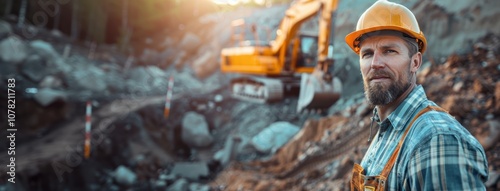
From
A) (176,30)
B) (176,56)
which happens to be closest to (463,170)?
(176,56)

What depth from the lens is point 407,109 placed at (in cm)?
142

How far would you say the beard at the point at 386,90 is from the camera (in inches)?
57.8

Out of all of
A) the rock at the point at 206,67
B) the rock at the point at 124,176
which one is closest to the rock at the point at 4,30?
the rock at the point at 206,67

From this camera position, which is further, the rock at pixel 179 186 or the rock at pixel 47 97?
the rock at pixel 47 97

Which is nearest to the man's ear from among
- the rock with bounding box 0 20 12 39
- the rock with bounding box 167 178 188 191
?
the rock with bounding box 167 178 188 191

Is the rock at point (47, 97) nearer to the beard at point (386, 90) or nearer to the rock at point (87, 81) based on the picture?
the rock at point (87, 81)

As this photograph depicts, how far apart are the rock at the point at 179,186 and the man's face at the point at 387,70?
18.6 ft

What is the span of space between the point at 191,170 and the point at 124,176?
1344 mm

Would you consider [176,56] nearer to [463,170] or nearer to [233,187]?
[233,187]

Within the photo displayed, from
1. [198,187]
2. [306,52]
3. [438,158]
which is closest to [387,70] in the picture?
[438,158]

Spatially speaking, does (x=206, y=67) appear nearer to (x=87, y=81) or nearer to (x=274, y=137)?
(x=87, y=81)

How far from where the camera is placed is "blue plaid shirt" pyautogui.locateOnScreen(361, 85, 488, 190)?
3.59 feet

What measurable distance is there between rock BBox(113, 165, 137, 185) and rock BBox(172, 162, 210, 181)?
2.73 feet

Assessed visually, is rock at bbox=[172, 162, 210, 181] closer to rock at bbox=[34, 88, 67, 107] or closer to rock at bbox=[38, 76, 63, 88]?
rock at bbox=[34, 88, 67, 107]
